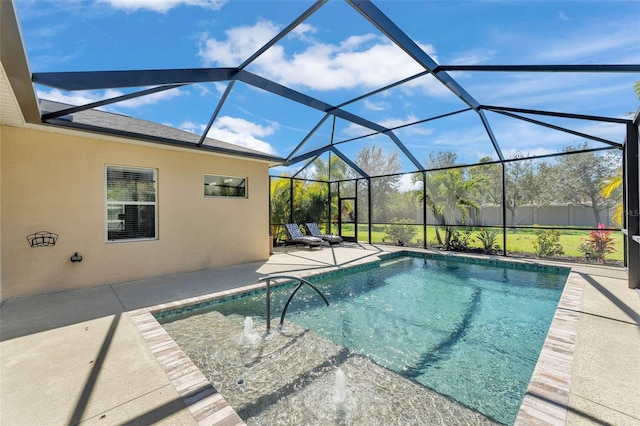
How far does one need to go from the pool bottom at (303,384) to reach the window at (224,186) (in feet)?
14.7

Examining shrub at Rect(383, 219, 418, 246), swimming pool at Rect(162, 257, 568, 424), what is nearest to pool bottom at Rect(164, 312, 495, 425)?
swimming pool at Rect(162, 257, 568, 424)

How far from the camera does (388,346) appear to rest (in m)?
3.93

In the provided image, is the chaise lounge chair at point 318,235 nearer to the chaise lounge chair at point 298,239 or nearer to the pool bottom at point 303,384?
the chaise lounge chair at point 298,239

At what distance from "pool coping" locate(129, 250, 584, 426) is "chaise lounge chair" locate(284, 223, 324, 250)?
6803 mm

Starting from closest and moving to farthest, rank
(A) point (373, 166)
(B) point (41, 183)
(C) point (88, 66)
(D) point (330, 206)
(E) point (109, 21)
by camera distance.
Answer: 1. (C) point (88, 66)
2. (E) point (109, 21)
3. (B) point (41, 183)
4. (A) point (373, 166)
5. (D) point (330, 206)

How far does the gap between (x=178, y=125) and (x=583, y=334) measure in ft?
28.2

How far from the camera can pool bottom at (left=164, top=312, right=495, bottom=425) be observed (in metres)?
2.39

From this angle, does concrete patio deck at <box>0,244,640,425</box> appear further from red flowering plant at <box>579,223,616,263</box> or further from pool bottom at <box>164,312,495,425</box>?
red flowering plant at <box>579,223,616,263</box>

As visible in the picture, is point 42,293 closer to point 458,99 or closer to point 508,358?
point 508,358

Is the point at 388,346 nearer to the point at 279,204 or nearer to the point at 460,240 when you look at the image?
the point at 460,240

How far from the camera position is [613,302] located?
15.2 feet

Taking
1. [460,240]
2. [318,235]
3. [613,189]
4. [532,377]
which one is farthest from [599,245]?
[318,235]

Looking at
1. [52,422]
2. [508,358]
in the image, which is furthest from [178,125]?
[508,358]

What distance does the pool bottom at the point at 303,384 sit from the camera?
2.39 metres
